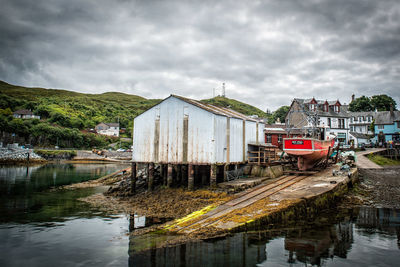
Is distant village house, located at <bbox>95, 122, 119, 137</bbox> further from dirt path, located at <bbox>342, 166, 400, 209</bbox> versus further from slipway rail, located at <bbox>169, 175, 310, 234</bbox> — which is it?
slipway rail, located at <bbox>169, 175, 310, 234</bbox>

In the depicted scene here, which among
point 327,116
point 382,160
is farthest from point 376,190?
point 327,116

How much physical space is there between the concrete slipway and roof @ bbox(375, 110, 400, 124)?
45.3 metres

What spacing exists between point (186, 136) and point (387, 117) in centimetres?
5380

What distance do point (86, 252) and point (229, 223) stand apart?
19.7 feet

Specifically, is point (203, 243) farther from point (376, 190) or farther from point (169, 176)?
point (376, 190)

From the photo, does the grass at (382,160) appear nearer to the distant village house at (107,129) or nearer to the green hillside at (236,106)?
the distant village house at (107,129)

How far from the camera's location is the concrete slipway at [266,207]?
11.1 meters

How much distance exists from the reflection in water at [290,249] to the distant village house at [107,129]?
3690 inches

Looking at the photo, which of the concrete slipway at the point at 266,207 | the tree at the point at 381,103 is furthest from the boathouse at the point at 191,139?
the tree at the point at 381,103

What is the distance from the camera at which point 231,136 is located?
19.9 m

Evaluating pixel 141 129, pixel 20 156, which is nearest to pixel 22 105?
pixel 20 156

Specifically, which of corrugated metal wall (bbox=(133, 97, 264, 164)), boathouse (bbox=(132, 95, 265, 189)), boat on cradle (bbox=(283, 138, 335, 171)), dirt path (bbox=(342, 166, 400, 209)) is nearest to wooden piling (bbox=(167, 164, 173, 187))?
boathouse (bbox=(132, 95, 265, 189))

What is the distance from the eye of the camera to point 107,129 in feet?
326

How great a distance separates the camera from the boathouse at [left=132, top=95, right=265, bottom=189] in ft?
59.7
